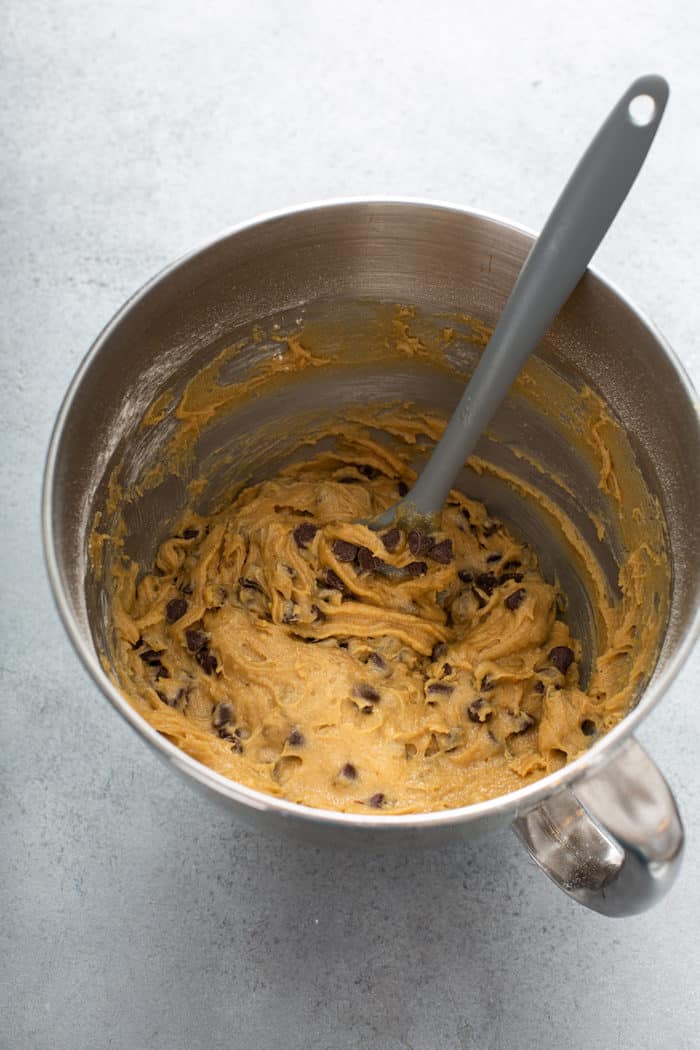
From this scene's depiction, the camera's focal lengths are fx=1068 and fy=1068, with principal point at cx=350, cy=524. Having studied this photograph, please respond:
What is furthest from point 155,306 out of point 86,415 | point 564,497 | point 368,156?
point 368,156

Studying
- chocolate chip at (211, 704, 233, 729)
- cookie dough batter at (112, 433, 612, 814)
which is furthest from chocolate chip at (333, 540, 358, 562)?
chocolate chip at (211, 704, 233, 729)

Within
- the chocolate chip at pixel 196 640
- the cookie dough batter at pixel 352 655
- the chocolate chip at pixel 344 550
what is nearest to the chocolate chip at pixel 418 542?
the cookie dough batter at pixel 352 655

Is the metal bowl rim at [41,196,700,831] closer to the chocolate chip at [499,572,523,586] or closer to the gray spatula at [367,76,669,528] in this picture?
the gray spatula at [367,76,669,528]

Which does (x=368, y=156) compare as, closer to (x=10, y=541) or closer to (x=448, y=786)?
(x=10, y=541)

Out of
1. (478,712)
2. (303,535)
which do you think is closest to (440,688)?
(478,712)

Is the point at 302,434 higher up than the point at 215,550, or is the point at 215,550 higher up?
the point at 302,434

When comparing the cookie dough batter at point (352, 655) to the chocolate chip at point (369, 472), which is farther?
the chocolate chip at point (369, 472)

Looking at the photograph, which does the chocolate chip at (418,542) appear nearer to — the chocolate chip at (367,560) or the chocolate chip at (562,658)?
the chocolate chip at (367,560)
